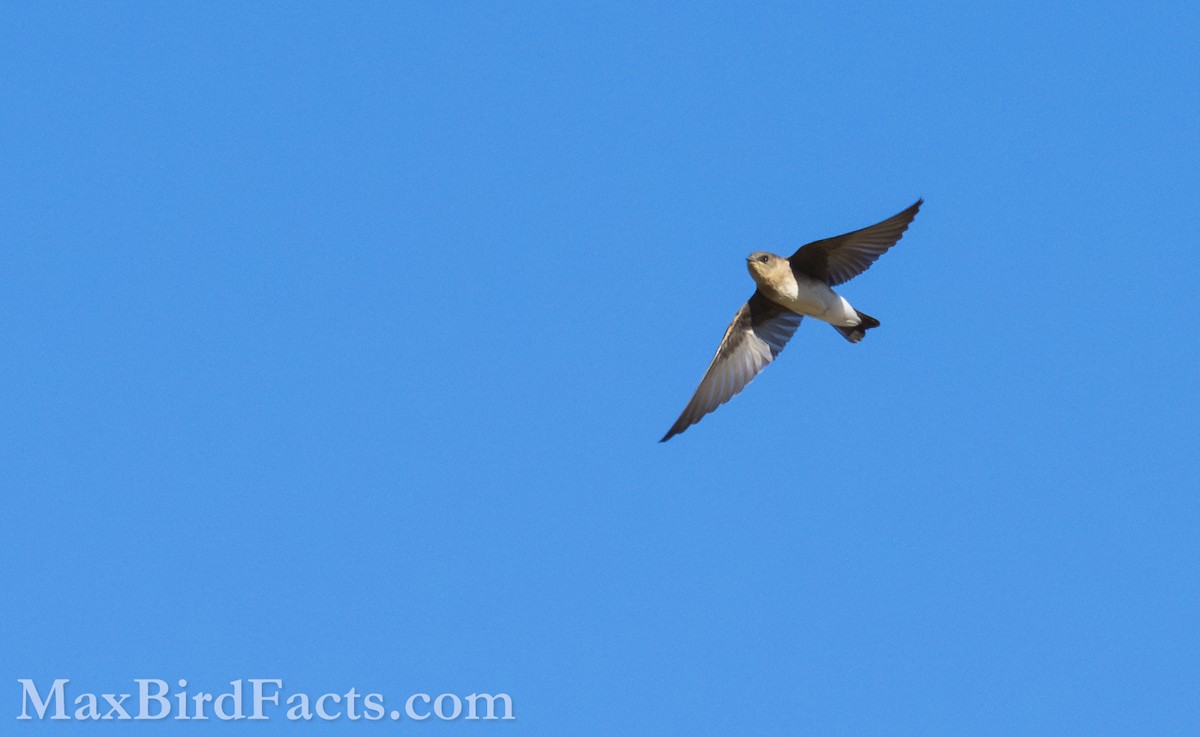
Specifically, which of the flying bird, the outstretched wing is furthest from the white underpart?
the outstretched wing

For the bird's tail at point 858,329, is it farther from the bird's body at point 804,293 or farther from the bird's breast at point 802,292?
the bird's breast at point 802,292

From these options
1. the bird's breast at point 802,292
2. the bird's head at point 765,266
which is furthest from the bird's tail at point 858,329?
the bird's head at point 765,266

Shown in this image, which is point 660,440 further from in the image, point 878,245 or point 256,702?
point 256,702

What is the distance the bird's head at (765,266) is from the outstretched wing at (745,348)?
0.65m

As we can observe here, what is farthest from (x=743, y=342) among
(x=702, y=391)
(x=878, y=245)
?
(x=878, y=245)

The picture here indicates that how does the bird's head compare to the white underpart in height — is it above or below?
above

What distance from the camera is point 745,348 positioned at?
1238 centimetres

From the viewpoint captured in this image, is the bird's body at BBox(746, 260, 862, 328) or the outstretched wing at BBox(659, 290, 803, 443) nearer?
the bird's body at BBox(746, 260, 862, 328)

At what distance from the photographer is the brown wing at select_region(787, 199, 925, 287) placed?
11.1 meters

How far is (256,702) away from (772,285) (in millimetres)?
5783

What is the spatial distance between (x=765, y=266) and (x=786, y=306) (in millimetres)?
536

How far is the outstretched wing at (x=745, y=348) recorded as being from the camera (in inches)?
482

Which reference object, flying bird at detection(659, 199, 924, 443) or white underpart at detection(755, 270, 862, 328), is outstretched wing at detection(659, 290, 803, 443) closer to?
flying bird at detection(659, 199, 924, 443)

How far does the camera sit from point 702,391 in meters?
12.3
